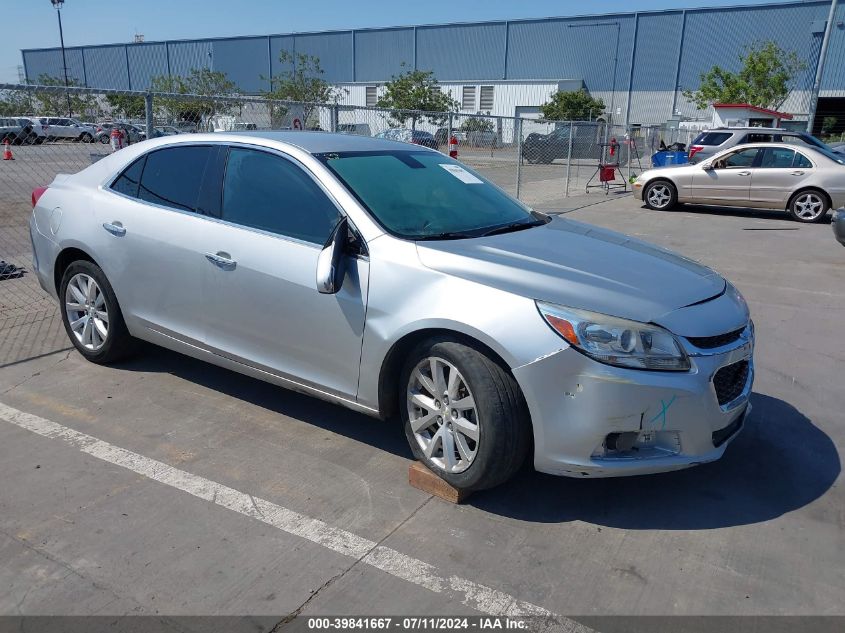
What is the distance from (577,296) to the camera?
3.15 meters

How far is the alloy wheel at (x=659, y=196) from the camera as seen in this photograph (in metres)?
15.4

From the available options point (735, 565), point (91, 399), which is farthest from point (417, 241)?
point (91, 399)

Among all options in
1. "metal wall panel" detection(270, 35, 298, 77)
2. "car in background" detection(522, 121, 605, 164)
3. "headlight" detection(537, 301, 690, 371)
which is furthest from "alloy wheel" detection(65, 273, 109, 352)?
"metal wall panel" detection(270, 35, 298, 77)

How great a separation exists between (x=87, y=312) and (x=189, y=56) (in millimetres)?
74822

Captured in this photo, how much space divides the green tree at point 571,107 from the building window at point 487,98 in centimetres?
690

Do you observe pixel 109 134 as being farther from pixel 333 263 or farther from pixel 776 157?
pixel 776 157

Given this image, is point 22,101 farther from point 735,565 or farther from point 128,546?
point 735,565

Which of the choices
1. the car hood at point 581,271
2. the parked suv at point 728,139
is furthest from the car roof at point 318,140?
the parked suv at point 728,139

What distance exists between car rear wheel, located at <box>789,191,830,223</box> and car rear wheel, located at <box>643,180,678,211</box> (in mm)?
2362

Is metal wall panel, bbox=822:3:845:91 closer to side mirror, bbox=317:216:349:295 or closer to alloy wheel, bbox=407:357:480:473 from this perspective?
side mirror, bbox=317:216:349:295

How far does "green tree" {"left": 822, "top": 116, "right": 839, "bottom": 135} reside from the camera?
150ft

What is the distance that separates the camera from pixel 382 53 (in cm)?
6356

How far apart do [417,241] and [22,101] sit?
6470mm

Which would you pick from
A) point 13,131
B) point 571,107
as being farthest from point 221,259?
point 571,107
